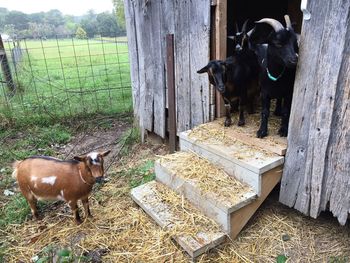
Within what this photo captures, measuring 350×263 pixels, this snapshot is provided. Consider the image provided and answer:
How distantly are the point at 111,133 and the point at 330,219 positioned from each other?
12.9 feet

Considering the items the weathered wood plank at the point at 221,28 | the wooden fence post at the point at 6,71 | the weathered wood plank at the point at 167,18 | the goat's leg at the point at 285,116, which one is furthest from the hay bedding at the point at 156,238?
the wooden fence post at the point at 6,71

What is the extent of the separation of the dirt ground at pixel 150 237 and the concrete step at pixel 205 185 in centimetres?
35

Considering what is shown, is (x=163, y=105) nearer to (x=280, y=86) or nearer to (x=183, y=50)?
(x=183, y=50)

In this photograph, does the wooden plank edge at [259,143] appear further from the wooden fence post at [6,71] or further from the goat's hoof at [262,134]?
the wooden fence post at [6,71]

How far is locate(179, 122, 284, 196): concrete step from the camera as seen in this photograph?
2.95m

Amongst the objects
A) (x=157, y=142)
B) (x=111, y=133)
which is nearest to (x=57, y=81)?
(x=111, y=133)

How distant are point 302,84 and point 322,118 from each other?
1.14ft

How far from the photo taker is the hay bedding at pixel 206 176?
9.74 feet

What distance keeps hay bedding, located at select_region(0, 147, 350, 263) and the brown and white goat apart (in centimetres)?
28

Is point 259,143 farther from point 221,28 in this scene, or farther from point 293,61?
point 221,28

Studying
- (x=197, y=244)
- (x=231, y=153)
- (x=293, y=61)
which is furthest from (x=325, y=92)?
(x=197, y=244)

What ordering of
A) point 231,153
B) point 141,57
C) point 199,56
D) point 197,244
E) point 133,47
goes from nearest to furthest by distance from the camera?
1. point 197,244
2. point 231,153
3. point 199,56
4. point 141,57
5. point 133,47

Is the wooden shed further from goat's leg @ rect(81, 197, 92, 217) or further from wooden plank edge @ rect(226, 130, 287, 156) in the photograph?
goat's leg @ rect(81, 197, 92, 217)

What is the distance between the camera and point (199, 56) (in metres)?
3.99
